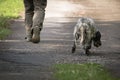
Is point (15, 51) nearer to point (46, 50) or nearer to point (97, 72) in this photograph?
point (46, 50)

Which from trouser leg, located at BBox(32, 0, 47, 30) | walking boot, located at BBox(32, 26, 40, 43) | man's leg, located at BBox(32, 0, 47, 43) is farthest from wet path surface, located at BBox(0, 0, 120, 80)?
trouser leg, located at BBox(32, 0, 47, 30)

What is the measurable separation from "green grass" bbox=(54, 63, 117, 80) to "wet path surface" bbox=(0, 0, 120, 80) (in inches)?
6.5

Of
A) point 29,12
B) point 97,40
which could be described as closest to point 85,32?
point 97,40

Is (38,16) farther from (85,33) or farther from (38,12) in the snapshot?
(85,33)

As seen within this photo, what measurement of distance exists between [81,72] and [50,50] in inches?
104

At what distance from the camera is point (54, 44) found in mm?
11703

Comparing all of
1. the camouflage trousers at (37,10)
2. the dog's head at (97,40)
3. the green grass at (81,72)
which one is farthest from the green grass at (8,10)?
the green grass at (81,72)

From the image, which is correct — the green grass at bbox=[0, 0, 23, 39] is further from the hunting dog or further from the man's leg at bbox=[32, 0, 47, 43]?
the hunting dog

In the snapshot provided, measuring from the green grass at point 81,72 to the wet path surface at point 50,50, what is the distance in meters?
0.16

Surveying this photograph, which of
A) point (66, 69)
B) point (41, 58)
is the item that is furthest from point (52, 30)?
point (66, 69)

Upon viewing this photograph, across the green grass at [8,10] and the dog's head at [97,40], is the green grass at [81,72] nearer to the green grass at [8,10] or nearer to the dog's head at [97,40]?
the dog's head at [97,40]

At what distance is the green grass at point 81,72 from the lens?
7.70 m

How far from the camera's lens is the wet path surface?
8.30m

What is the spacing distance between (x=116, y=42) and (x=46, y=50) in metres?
2.37
